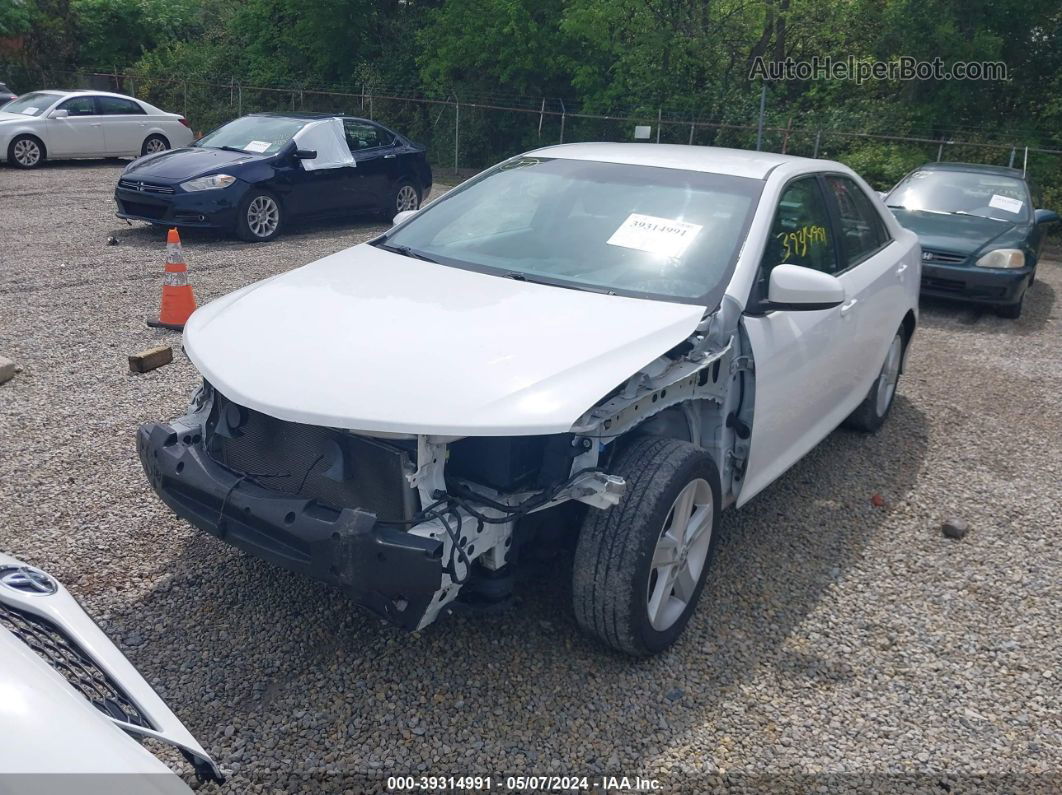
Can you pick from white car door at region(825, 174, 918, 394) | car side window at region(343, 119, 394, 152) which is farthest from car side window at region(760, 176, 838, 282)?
car side window at region(343, 119, 394, 152)

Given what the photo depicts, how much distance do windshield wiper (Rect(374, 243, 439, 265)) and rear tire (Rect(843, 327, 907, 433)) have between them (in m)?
2.75

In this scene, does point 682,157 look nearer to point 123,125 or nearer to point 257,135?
point 257,135

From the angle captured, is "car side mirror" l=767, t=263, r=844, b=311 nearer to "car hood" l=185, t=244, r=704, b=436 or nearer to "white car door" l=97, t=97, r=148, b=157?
"car hood" l=185, t=244, r=704, b=436

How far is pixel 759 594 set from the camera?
3.85m

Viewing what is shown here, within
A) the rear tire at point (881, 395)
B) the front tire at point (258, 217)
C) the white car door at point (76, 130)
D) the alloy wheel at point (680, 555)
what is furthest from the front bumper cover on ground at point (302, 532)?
the white car door at point (76, 130)

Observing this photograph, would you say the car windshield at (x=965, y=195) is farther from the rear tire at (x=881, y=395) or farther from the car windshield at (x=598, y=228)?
the car windshield at (x=598, y=228)

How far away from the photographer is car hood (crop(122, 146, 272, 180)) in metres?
10.3

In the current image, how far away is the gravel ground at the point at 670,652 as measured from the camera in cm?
289

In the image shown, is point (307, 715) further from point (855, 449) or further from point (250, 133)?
point (250, 133)

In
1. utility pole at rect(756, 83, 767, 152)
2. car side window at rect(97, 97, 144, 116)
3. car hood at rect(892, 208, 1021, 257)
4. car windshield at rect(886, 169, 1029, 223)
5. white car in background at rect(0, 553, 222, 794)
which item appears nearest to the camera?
white car in background at rect(0, 553, 222, 794)

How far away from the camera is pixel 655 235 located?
157 inches

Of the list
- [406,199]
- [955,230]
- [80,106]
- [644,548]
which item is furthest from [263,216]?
[644,548]

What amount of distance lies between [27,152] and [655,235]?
15699 millimetres

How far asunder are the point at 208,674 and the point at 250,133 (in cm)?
942
